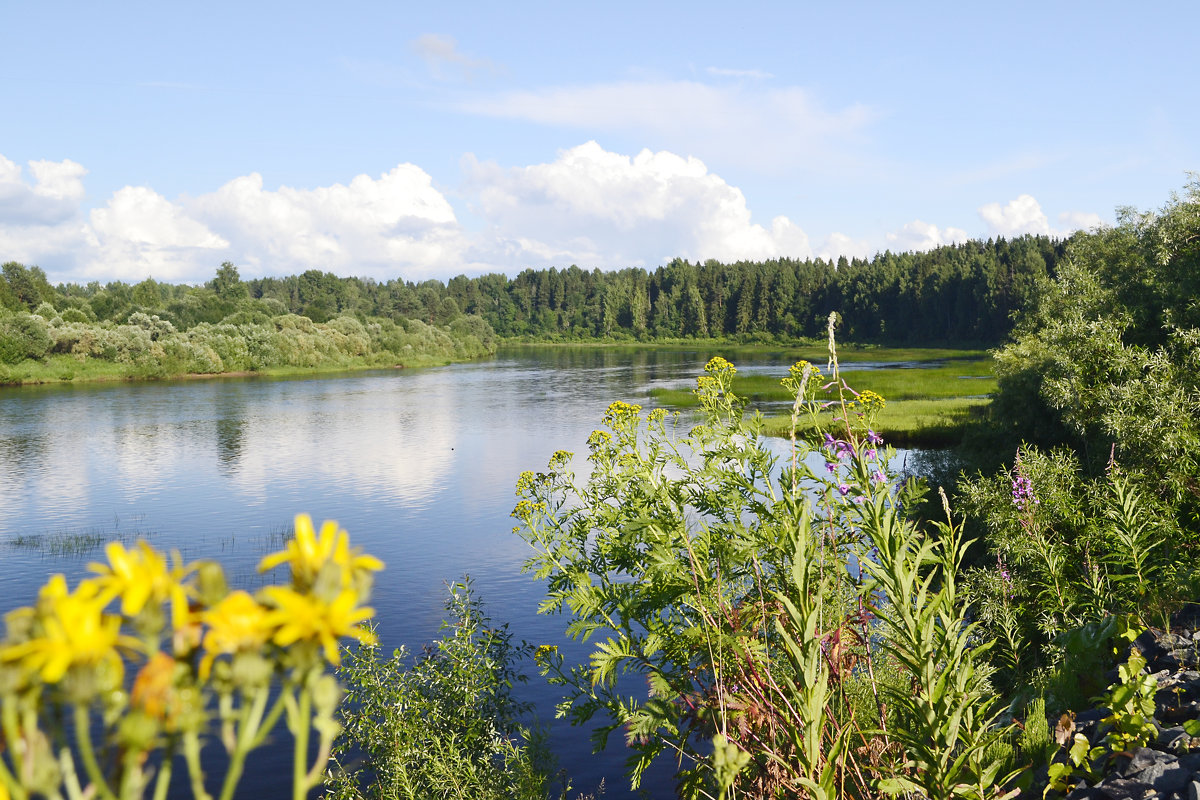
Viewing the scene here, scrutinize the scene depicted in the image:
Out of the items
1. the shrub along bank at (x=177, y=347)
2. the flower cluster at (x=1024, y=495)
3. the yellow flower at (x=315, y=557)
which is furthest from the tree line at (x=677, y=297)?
the yellow flower at (x=315, y=557)

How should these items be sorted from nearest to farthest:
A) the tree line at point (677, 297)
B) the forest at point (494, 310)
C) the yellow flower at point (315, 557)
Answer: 1. the yellow flower at point (315, 557)
2. the forest at point (494, 310)
3. the tree line at point (677, 297)

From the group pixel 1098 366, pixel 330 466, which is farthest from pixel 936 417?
pixel 330 466

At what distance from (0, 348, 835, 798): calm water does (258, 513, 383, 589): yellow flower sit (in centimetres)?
1030

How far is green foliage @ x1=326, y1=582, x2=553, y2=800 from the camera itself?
25.1 feet

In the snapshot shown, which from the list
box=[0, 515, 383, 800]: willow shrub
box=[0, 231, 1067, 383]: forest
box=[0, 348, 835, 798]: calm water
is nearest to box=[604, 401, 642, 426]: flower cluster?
box=[0, 348, 835, 798]: calm water

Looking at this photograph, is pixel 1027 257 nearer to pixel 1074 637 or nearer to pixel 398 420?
pixel 398 420

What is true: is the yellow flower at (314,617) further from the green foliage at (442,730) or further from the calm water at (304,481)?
the calm water at (304,481)

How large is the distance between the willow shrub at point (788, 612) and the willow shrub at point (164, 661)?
1.37 metres

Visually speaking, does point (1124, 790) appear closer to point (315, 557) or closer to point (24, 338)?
point (315, 557)

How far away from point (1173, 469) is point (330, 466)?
82.1 feet

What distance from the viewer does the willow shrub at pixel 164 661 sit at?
881 mm

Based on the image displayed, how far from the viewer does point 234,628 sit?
938 millimetres

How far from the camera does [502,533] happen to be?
69.5 feet

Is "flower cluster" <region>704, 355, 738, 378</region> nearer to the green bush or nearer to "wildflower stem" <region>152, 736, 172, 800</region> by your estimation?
"wildflower stem" <region>152, 736, 172, 800</region>
